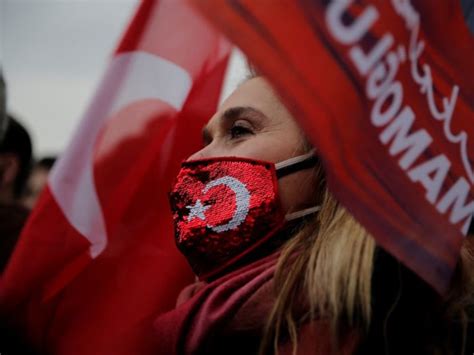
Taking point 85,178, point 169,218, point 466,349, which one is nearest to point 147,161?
point 169,218

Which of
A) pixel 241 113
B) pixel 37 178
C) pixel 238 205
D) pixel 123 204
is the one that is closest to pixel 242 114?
pixel 241 113

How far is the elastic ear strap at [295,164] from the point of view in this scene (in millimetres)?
1855

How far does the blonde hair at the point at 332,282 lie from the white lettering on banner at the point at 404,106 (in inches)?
8.9

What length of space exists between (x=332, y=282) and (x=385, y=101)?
45 cm

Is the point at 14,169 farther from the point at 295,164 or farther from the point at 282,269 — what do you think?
the point at 282,269

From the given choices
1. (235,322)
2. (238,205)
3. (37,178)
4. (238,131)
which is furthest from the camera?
(37,178)

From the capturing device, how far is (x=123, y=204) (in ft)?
6.44

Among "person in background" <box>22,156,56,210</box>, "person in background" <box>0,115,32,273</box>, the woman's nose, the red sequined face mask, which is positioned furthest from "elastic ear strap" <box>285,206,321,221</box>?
"person in background" <box>22,156,56,210</box>

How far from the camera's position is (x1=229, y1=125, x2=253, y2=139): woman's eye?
1.96 metres

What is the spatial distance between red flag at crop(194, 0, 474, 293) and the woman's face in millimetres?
557

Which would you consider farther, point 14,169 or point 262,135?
point 14,169

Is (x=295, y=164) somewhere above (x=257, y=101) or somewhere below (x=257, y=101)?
below

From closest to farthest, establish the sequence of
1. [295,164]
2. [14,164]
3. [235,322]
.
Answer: [235,322], [295,164], [14,164]

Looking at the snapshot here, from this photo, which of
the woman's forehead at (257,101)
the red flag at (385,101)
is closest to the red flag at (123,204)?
the woman's forehead at (257,101)
